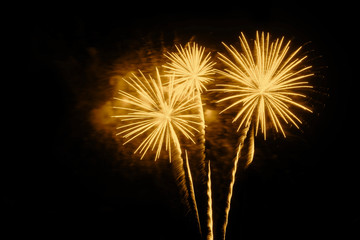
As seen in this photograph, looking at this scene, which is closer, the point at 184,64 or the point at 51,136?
the point at 184,64

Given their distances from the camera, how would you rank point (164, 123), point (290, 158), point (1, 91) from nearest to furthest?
point (164, 123) → point (290, 158) → point (1, 91)

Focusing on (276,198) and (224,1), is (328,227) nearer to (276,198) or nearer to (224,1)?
(276,198)

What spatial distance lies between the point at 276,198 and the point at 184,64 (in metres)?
1.66

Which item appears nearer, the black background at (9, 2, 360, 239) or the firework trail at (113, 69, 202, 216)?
the firework trail at (113, 69, 202, 216)

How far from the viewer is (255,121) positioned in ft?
8.24

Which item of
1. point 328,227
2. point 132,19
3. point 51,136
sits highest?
point 132,19

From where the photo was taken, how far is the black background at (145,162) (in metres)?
2.66

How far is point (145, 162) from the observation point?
113 inches

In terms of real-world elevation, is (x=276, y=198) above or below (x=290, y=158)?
below

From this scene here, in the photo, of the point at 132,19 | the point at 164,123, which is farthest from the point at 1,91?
the point at 164,123

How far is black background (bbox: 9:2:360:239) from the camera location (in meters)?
2.66

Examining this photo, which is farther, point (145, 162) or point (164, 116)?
point (145, 162)

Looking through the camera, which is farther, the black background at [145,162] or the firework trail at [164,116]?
the black background at [145,162]

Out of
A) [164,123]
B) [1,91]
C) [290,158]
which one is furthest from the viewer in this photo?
[1,91]
